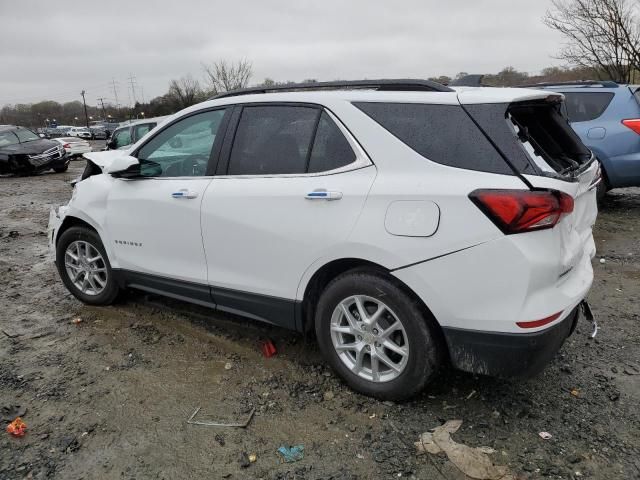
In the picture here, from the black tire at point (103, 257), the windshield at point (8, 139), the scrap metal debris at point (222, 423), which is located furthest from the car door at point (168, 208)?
the windshield at point (8, 139)

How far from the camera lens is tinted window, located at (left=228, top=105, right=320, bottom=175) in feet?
10.1

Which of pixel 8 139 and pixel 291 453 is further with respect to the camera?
pixel 8 139

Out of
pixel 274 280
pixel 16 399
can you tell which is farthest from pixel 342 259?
pixel 16 399

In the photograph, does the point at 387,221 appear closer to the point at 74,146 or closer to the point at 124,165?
the point at 124,165

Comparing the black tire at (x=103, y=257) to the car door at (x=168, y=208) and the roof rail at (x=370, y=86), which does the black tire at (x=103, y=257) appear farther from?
the roof rail at (x=370, y=86)

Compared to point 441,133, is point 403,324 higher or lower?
lower

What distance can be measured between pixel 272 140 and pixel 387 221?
1039 mm

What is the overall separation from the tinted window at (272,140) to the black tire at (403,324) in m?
0.74

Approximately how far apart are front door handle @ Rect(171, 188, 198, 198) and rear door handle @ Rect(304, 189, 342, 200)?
0.94 metres

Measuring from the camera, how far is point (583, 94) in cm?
722

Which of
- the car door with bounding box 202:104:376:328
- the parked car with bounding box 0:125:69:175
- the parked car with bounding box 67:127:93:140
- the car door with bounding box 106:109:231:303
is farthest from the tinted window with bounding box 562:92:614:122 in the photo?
the parked car with bounding box 67:127:93:140

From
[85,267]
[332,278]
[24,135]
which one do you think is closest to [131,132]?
[24,135]

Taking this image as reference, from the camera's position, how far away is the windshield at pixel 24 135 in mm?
17000

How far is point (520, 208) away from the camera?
A: 7.67ft
